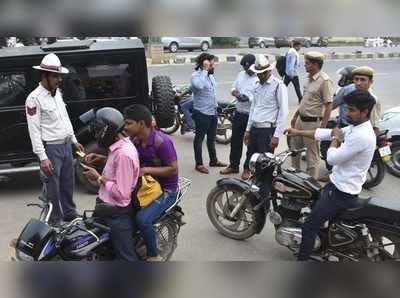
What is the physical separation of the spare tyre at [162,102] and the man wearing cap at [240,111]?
96 centimetres

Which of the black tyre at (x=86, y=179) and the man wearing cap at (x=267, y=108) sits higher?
the man wearing cap at (x=267, y=108)

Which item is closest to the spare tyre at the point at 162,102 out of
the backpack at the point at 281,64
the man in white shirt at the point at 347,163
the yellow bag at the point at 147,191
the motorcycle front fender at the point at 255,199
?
the motorcycle front fender at the point at 255,199

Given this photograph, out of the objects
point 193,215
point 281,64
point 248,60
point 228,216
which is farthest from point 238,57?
point 228,216

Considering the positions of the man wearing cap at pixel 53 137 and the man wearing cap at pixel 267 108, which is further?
the man wearing cap at pixel 267 108

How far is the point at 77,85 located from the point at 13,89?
2.49ft

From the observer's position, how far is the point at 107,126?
323 centimetres

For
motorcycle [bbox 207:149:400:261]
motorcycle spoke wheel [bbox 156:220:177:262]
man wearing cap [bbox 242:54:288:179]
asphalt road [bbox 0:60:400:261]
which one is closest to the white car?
asphalt road [bbox 0:60:400:261]

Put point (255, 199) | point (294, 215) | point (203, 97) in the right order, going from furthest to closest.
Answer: point (203, 97)
point (255, 199)
point (294, 215)

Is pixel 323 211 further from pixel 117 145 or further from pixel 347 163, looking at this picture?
pixel 117 145

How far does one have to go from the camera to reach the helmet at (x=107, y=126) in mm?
3227

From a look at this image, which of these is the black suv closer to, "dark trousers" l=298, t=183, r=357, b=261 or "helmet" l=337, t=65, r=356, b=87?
"helmet" l=337, t=65, r=356, b=87

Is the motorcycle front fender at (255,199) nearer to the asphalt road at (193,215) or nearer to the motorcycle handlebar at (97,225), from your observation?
the asphalt road at (193,215)

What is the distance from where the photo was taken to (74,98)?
230 inches

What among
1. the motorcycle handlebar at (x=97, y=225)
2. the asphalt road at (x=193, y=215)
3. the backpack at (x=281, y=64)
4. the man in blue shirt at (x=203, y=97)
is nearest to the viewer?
the motorcycle handlebar at (x=97, y=225)
